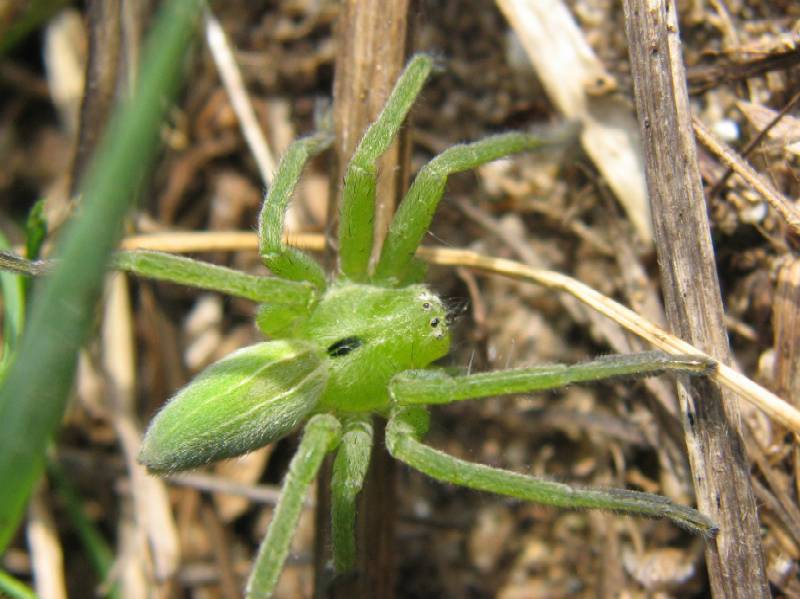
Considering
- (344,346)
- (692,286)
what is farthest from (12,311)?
(692,286)

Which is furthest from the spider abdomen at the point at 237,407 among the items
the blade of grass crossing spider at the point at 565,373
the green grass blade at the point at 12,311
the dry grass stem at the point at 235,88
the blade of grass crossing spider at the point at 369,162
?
the dry grass stem at the point at 235,88

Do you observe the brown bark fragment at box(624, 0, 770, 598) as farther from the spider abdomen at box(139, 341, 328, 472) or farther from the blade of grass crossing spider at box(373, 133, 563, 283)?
the spider abdomen at box(139, 341, 328, 472)

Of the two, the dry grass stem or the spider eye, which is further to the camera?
the dry grass stem

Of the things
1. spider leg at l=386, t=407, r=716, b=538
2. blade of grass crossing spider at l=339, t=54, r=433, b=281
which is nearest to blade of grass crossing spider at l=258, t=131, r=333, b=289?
blade of grass crossing spider at l=339, t=54, r=433, b=281

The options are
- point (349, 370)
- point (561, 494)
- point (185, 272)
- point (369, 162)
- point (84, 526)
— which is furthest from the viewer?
point (84, 526)

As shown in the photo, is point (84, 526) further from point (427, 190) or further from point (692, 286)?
point (692, 286)

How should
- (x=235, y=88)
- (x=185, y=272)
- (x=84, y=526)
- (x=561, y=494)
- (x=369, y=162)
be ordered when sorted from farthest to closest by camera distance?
(x=235, y=88)
(x=84, y=526)
(x=369, y=162)
(x=185, y=272)
(x=561, y=494)

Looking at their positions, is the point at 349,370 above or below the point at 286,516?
above
